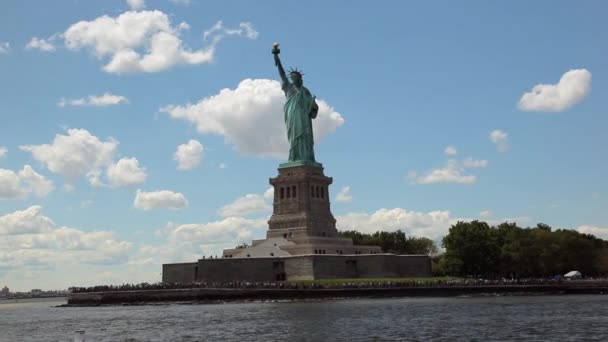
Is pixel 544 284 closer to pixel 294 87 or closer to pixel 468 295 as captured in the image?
pixel 468 295

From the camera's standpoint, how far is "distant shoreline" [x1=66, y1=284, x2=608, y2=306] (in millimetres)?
78500

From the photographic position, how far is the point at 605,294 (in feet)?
269

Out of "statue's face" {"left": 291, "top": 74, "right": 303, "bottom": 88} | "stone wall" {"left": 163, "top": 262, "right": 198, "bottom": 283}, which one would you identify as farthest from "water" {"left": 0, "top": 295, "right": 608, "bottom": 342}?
"statue's face" {"left": 291, "top": 74, "right": 303, "bottom": 88}

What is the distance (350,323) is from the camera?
167 feet

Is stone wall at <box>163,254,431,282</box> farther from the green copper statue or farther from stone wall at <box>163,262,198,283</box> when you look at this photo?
the green copper statue

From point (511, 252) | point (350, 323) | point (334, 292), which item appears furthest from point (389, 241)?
point (350, 323)

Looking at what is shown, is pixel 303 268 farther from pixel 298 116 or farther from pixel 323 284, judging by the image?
pixel 298 116

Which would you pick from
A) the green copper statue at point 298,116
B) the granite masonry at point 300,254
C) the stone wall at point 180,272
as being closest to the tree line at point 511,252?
the granite masonry at point 300,254

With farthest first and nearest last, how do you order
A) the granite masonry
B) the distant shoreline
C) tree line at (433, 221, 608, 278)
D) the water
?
tree line at (433, 221, 608, 278) → the granite masonry → the distant shoreline → the water

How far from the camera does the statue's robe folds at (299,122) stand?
102000 mm

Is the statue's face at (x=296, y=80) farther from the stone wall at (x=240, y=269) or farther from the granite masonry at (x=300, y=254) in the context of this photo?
the stone wall at (x=240, y=269)

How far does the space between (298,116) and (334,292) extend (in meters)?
30.3

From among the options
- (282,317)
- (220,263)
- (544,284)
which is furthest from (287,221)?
(282,317)

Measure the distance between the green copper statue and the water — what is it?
1227 inches
